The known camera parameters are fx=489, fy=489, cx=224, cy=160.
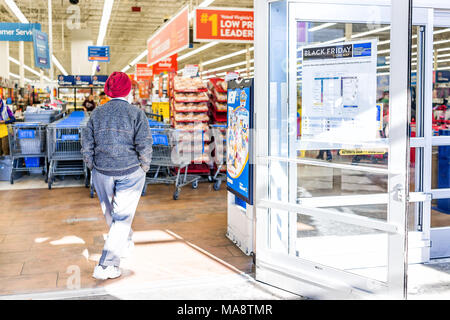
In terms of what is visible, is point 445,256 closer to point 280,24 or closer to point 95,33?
point 280,24

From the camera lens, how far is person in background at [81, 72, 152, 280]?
3.63 m

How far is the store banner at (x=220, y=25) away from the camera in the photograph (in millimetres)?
8031

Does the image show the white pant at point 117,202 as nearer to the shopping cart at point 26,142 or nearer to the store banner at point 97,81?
the shopping cart at point 26,142

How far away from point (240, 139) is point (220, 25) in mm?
4234

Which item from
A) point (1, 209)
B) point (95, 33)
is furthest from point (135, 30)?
point (1, 209)

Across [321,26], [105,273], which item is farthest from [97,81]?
[321,26]

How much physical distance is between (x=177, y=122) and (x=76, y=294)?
17.3ft

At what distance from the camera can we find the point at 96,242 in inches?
190

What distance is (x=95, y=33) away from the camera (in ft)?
81.3

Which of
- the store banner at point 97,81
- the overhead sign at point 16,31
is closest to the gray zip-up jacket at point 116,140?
the overhead sign at point 16,31

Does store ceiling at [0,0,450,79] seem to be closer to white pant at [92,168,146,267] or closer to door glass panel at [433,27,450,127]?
door glass panel at [433,27,450,127]

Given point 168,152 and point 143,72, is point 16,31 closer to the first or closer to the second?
point 168,152

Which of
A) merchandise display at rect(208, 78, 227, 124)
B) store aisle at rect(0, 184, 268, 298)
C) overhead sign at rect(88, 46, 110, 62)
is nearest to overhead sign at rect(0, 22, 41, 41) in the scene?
merchandise display at rect(208, 78, 227, 124)

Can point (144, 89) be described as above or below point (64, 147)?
above
